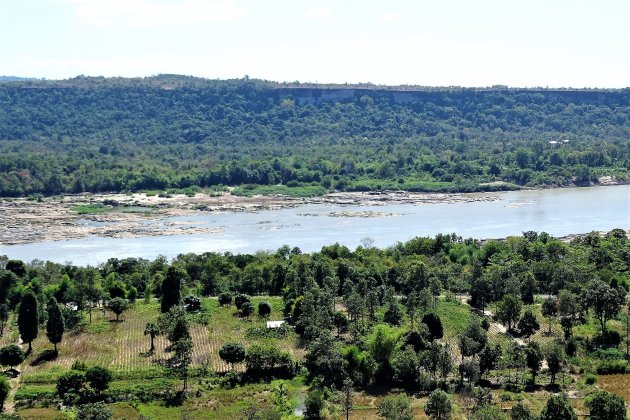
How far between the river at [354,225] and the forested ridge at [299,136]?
15.6 m

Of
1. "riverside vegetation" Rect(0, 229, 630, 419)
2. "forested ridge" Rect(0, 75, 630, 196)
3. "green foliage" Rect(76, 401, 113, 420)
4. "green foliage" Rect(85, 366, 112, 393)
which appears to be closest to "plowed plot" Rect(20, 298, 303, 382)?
"riverside vegetation" Rect(0, 229, 630, 419)

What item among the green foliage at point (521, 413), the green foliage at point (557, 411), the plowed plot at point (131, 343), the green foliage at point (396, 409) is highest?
the green foliage at point (557, 411)

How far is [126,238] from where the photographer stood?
78.2 metres

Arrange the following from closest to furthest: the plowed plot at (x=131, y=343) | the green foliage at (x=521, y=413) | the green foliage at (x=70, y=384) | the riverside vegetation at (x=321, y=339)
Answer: the green foliage at (x=521, y=413) < the riverside vegetation at (x=321, y=339) < the green foliage at (x=70, y=384) < the plowed plot at (x=131, y=343)

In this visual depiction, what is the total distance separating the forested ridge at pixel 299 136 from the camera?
11538 centimetres

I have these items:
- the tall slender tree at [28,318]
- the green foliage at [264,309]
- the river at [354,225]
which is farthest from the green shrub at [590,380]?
the river at [354,225]

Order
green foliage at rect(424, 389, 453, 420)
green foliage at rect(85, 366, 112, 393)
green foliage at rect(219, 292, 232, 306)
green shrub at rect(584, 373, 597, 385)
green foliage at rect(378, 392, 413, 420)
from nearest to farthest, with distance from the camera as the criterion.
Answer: green foliage at rect(378, 392, 413, 420) → green foliage at rect(424, 389, 453, 420) → green foliage at rect(85, 366, 112, 393) → green shrub at rect(584, 373, 597, 385) → green foliage at rect(219, 292, 232, 306)

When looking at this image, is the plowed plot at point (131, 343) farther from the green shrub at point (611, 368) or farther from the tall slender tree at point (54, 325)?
the green shrub at point (611, 368)

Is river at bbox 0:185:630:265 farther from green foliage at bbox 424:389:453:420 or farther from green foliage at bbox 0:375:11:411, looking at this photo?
green foliage at bbox 424:389:453:420

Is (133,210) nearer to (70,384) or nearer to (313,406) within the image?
(70,384)

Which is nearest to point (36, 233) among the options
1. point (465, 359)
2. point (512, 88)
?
point (465, 359)

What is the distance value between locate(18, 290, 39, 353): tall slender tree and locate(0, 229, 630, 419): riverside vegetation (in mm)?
73

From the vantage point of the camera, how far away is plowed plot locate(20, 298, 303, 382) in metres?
38.9

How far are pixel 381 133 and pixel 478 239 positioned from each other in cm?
9380
